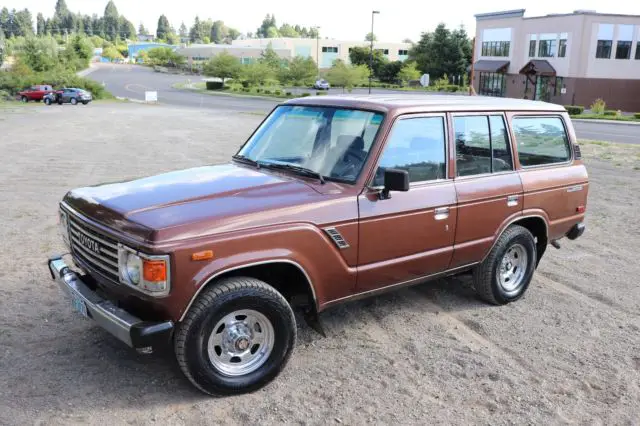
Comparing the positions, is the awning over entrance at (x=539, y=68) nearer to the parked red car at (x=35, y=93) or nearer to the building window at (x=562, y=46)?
the building window at (x=562, y=46)

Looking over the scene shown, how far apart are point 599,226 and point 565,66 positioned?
1878 inches

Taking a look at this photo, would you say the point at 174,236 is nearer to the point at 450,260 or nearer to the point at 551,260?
the point at 450,260

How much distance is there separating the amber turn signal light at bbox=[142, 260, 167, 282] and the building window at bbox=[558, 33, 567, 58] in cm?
5448

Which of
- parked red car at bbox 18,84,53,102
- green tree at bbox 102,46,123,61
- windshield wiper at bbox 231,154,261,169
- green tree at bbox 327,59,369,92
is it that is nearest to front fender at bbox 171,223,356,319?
windshield wiper at bbox 231,154,261,169

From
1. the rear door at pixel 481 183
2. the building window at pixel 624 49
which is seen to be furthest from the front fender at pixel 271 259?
the building window at pixel 624 49

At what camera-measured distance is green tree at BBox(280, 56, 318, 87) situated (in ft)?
222

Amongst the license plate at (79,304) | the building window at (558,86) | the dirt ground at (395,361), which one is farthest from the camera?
the building window at (558,86)

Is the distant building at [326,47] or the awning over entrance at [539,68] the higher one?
the distant building at [326,47]

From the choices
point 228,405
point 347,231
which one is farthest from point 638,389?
point 228,405

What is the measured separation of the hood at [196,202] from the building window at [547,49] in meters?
54.8

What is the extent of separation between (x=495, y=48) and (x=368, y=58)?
119ft

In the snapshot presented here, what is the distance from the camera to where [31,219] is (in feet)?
27.2

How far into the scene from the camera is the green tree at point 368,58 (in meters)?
92.1

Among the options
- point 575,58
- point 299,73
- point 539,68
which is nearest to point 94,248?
point 575,58
